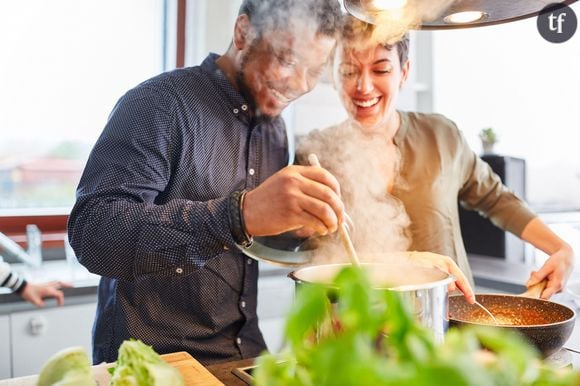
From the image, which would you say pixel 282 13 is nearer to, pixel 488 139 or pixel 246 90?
pixel 246 90

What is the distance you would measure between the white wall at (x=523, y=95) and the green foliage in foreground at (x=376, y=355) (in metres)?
2.58

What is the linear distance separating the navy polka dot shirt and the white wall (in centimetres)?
173

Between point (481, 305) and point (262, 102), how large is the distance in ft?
2.45

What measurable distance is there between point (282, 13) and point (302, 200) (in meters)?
0.65

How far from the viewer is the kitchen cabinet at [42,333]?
2027 mm

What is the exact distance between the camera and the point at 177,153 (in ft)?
4.47

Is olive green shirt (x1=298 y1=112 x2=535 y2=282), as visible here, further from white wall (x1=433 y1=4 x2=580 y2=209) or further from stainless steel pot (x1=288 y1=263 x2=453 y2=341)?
white wall (x1=433 y1=4 x2=580 y2=209)

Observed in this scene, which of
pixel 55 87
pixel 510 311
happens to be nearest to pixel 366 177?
pixel 510 311

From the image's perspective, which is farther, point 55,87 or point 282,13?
point 55,87

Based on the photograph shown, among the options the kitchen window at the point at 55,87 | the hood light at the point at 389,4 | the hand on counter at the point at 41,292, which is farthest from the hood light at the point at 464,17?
the kitchen window at the point at 55,87

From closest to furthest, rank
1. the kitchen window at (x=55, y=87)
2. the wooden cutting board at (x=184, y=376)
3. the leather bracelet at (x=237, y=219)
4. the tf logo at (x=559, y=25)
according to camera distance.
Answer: the wooden cutting board at (x=184, y=376) < the leather bracelet at (x=237, y=219) < the tf logo at (x=559, y=25) < the kitchen window at (x=55, y=87)

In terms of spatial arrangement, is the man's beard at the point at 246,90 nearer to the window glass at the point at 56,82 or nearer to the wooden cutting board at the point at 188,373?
the wooden cutting board at the point at 188,373

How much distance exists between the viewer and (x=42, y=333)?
2070 millimetres

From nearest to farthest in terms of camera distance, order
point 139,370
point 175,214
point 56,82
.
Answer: point 139,370 < point 175,214 < point 56,82
